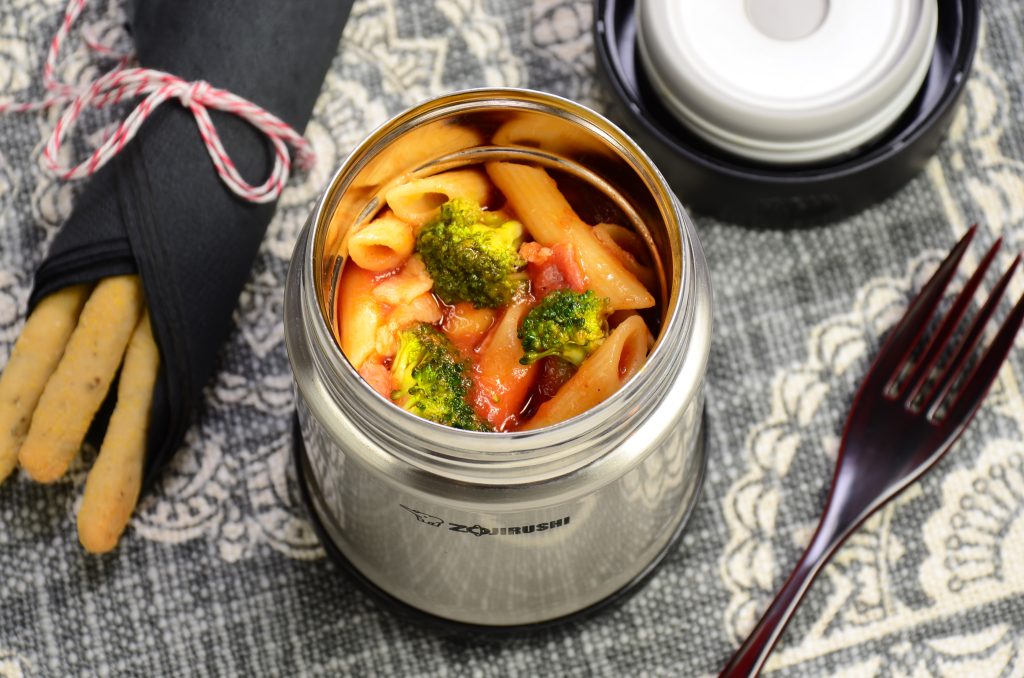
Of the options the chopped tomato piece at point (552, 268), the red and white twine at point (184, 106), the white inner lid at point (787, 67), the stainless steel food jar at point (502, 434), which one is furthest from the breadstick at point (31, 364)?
the white inner lid at point (787, 67)

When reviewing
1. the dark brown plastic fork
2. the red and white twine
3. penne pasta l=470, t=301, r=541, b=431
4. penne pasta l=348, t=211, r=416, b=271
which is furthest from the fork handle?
the red and white twine

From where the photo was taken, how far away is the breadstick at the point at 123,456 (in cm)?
108

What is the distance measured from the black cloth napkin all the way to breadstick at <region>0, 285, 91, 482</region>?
2cm

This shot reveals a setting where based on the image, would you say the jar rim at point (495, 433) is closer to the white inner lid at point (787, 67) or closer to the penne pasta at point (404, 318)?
the penne pasta at point (404, 318)

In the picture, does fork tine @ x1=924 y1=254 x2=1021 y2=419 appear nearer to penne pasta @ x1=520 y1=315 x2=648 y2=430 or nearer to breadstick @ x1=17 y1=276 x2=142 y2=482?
penne pasta @ x1=520 y1=315 x2=648 y2=430

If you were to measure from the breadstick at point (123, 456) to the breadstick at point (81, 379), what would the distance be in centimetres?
2

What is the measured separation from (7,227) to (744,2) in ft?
2.52

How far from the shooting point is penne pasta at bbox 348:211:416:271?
2.83ft

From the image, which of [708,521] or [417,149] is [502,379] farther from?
[708,521]

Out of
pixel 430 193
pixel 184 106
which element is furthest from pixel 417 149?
pixel 184 106

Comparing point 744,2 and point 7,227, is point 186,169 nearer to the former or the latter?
point 7,227

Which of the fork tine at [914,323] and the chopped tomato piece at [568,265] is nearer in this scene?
the chopped tomato piece at [568,265]

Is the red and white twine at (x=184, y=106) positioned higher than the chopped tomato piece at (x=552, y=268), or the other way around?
the chopped tomato piece at (x=552, y=268)

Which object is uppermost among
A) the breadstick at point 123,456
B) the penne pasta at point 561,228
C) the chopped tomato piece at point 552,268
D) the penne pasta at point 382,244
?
the penne pasta at point 561,228
